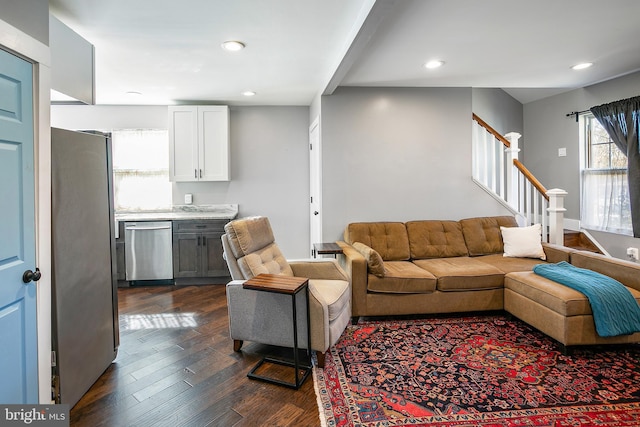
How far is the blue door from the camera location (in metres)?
1.54

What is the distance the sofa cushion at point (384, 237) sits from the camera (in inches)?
146

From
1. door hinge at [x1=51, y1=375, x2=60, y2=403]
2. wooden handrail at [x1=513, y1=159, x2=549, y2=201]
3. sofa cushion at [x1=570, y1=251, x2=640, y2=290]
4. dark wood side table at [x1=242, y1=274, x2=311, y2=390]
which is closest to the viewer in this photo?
door hinge at [x1=51, y1=375, x2=60, y2=403]

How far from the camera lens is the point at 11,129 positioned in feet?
5.13

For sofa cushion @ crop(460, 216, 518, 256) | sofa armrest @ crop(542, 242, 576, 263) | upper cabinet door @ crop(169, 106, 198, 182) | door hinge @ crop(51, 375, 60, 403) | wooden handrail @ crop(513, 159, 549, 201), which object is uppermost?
upper cabinet door @ crop(169, 106, 198, 182)

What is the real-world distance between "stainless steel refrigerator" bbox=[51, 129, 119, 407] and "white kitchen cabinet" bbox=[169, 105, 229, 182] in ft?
7.53

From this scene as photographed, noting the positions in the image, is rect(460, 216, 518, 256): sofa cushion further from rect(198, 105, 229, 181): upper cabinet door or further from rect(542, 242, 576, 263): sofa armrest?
rect(198, 105, 229, 181): upper cabinet door

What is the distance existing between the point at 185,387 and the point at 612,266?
342 centimetres

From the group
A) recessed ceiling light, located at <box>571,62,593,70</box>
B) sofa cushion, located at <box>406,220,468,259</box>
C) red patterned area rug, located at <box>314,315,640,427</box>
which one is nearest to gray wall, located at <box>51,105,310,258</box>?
sofa cushion, located at <box>406,220,468,259</box>

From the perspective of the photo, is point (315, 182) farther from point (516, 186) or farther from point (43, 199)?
point (43, 199)

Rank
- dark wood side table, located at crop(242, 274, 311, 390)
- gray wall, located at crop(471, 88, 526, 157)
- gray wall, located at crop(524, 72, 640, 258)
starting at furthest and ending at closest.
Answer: gray wall, located at crop(471, 88, 526, 157) < gray wall, located at crop(524, 72, 640, 258) < dark wood side table, located at crop(242, 274, 311, 390)

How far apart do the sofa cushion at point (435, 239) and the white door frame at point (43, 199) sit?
10.2 feet

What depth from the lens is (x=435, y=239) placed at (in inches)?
151

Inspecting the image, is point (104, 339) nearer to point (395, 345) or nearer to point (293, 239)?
point (395, 345)

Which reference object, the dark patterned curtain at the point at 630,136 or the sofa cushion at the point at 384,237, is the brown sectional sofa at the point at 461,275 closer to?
the sofa cushion at the point at 384,237
